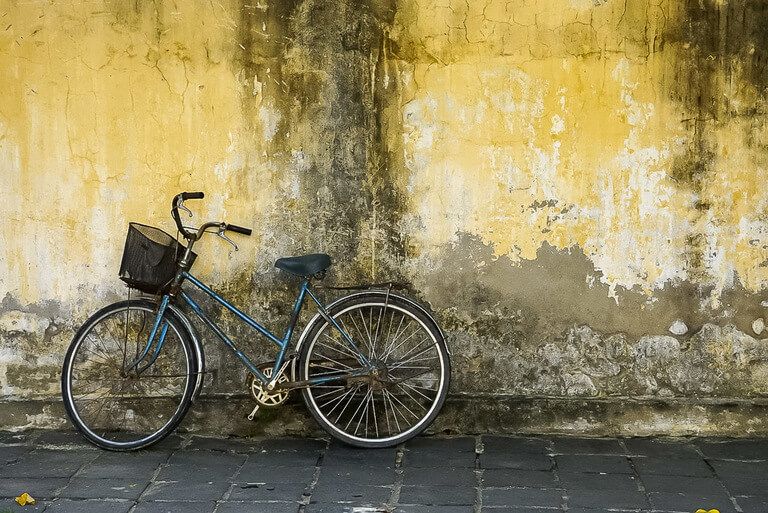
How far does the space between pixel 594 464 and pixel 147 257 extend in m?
2.96

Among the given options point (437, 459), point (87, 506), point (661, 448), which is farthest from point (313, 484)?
point (661, 448)

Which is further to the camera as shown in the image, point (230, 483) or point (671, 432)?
point (671, 432)

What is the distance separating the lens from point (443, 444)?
6023 mm

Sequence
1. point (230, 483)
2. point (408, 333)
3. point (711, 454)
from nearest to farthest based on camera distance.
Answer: point (230, 483) < point (711, 454) < point (408, 333)

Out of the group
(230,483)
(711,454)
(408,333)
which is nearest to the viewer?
(230,483)

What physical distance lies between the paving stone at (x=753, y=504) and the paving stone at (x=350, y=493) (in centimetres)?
188

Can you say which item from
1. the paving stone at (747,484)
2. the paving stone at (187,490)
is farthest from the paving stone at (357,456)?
the paving stone at (747,484)

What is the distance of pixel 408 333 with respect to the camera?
6227 mm

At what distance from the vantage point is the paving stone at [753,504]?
497cm

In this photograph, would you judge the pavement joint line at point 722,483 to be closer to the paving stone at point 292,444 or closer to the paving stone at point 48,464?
the paving stone at point 292,444

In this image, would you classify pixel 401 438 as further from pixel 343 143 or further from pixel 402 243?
pixel 343 143

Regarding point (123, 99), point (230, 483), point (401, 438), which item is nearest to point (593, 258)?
point (401, 438)

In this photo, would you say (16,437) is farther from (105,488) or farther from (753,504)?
(753,504)

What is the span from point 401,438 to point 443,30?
2.58 m
